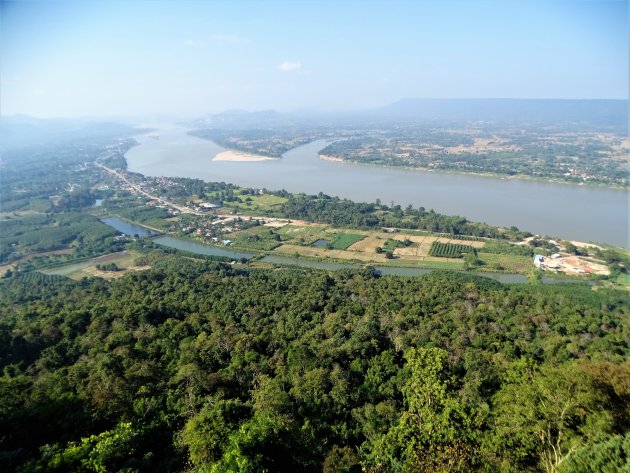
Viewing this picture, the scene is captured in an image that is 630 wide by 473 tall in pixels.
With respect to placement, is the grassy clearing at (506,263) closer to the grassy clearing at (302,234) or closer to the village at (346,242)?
the village at (346,242)

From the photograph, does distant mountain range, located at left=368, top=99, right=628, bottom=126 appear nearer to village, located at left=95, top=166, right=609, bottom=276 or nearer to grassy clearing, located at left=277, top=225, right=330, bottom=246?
village, located at left=95, top=166, right=609, bottom=276

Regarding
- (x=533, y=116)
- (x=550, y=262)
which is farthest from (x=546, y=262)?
(x=533, y=116)

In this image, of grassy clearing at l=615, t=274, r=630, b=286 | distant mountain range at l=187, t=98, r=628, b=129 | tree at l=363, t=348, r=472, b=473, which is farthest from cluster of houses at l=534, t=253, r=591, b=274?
distant mountain range at l=187, t=98, r=628, b=129

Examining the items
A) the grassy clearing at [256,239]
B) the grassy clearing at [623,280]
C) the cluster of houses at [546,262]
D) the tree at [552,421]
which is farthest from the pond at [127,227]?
the tree at [552,421]

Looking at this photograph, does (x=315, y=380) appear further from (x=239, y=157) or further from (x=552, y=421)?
(x=239, y=157)

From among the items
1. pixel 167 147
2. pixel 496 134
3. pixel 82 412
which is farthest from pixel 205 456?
pixel 496 134

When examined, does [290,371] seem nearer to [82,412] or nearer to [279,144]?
[82,412]
